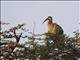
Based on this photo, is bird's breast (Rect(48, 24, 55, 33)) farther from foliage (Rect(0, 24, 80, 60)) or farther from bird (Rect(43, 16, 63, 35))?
foliage (Rect(0, 24, 80, 60))

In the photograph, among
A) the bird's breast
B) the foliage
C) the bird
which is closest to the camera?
the foliage

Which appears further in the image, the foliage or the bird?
the bird

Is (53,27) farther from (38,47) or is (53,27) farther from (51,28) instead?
(38,47)

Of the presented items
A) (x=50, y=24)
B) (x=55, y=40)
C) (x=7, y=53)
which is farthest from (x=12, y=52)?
(x=50, y=24)

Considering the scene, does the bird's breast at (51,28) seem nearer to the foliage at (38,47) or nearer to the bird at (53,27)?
the bird at (53,27)

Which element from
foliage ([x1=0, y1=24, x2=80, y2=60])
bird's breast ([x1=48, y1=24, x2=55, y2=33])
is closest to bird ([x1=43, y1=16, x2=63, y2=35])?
bird's breast ([x1=48, y1=24, x2=55, y2=33])

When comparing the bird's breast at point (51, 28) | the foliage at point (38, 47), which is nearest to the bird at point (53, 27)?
the bird's breast at point (51, 28)

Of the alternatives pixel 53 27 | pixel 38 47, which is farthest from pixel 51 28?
pixel 38 47

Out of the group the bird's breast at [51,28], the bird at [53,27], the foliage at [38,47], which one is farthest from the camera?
the bird's breast at [51,28]

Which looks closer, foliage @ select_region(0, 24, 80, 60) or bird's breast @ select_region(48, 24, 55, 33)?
foliage @ select_region(0, 24, 80, 60)

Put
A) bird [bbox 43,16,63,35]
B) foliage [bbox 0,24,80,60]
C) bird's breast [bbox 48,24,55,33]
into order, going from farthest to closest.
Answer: bird's breast [bbox 48,24,55,33] → bird [bbox 43,16,63,35] → foliage [bbox 0,24,80,60]

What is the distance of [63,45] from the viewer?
6.45 meters

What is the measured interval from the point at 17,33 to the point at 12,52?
0.43 metres

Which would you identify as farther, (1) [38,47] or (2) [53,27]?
(2) [53,27]
